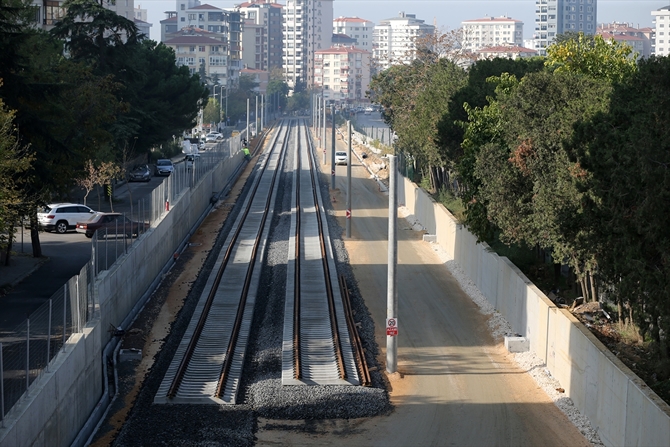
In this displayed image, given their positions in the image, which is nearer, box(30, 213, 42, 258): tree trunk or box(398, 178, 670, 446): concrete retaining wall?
box(398, 178, 670, 446): concrete retaining wall

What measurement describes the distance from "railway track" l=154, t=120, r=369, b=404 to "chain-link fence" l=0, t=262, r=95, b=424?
2.65m

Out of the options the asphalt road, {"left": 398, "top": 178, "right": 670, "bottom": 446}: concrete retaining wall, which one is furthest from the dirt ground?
{"left": 398, "top": 178, "right": 670, "bottom": 446}: concrete retaining wall

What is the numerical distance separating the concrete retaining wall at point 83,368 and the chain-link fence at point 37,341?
0.17m

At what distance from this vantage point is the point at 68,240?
42688 millimetres

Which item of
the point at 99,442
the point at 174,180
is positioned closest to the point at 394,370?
the point at 99,442

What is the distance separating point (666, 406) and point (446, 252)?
80.8ft

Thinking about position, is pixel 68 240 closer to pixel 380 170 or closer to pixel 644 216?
pixel 644 216

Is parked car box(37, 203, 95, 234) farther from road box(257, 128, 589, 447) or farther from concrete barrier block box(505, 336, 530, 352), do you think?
concrete barrier block box(505, 336, 530, 352)

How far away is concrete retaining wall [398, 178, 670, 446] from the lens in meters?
16.3

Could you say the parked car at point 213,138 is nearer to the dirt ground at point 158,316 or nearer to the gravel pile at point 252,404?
the dirt ground at point 158,316

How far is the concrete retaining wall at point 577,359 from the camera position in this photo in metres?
16.3

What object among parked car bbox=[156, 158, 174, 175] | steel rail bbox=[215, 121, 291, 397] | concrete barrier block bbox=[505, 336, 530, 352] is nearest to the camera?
steel rail bbox=[215, 121, 291, 397]

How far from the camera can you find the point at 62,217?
4481 centimetres

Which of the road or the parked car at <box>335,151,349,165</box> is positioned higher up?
the parked car at <box>335,151,349,165</box>
